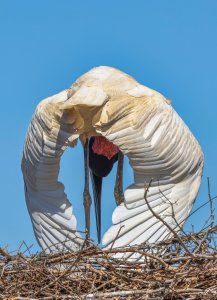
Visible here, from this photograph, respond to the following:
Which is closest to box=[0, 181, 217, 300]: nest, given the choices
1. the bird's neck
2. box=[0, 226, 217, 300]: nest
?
box=[0, 226, 217, 300]: nest

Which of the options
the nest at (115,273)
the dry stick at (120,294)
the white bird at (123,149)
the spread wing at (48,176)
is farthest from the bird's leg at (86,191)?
the dry stick at (120,294)

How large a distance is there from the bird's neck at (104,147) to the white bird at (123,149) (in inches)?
29.0

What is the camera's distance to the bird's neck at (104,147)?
1766cm

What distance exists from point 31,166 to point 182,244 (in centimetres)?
316

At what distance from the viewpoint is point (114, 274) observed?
562 inches

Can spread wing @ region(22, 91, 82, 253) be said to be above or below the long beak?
below

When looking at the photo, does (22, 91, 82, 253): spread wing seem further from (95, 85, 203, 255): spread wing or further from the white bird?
(95, 85, 203, 255): spread wing

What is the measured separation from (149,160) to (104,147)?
1.61m

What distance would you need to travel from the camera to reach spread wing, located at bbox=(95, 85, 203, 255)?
16000 mm

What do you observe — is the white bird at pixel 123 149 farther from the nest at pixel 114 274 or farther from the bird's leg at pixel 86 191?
the nest at pixel 114 274

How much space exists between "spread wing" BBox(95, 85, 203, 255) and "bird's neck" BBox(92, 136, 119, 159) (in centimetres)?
119

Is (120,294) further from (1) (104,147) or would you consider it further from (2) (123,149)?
(1) (104,147)

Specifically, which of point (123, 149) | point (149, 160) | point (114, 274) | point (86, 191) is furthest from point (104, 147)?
point (114, 274)

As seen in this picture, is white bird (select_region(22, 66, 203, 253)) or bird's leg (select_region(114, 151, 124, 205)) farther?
bird's leg (select_region(114, 151, 124, 205))
